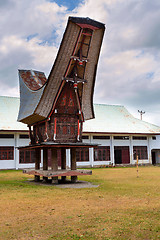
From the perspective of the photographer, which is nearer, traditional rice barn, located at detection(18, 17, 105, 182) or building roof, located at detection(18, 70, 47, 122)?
traditional rice barn, located at detection(18, 17, 105, 182)

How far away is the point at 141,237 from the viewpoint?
4641 mm

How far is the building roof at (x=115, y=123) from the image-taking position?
29578mm

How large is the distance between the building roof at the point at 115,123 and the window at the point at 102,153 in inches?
94.0

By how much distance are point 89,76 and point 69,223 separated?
926cm

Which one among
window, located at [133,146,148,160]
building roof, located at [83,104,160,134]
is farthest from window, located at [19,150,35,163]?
window, located at [133,146,148,160]

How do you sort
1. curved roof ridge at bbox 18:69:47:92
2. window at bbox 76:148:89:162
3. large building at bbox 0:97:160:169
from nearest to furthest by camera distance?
1. curved roof ridge at bbox 18:69:47:92
2. large building at bbox 0:97:160:169
3. window at bbox 76:148:89:162

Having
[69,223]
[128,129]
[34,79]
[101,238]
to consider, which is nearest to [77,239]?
[101,238]

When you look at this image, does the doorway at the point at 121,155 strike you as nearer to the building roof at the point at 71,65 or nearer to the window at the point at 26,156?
the window at the point at 26,156

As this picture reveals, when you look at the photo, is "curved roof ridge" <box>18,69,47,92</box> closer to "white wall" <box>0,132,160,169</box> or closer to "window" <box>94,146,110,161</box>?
"white wall" <box>0,132,160,169</box>

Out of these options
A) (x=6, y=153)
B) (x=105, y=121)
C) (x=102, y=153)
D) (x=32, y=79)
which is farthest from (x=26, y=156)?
(x=32, y=79)

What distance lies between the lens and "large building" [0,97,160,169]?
1009 inches

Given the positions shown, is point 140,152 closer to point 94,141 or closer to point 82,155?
point 94,141

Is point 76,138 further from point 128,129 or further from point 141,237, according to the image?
point 128,129

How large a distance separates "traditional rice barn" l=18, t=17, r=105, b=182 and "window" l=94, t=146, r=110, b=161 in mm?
15762
